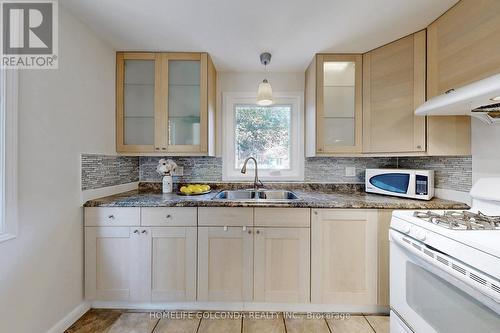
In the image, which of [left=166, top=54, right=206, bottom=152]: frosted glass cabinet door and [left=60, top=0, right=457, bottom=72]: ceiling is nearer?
[left=60, top=0, right=457, bottom=72]: ceiling

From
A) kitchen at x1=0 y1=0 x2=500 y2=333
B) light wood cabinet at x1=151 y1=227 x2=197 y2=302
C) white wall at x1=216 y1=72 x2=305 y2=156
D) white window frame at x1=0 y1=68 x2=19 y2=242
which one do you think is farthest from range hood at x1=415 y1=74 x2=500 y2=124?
white window frame at x1=0 y1=68 x2=19 y2=242

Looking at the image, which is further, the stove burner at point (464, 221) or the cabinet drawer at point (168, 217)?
the cabinet drawer at point (168, 217)

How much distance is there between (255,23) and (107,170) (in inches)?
67.4

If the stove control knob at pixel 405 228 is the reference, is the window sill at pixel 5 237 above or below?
below

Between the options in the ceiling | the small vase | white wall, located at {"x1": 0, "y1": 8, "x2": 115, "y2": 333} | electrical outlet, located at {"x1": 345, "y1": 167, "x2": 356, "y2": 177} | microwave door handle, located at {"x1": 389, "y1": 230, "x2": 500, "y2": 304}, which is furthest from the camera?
electrical outlet, located at {"x1": 345, "y1": 167, "x2": 356, "y2": 177}

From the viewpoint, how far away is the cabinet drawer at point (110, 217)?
5.61 feet

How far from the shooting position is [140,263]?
1.71 m

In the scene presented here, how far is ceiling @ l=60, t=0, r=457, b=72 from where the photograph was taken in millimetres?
1438

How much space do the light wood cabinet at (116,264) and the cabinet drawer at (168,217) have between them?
124mm

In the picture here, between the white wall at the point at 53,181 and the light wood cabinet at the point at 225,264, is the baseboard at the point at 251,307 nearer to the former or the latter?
the light wood cabinet at the point at 225,264

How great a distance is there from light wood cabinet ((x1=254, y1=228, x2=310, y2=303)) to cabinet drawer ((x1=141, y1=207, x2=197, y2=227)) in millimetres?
522

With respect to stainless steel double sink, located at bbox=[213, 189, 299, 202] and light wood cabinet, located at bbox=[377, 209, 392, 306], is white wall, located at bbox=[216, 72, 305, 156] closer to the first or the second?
stainless steel double sink, located at bbox=[213, 189, 299, 202]

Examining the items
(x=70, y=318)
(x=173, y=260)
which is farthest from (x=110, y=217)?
(x=70, y=318)
